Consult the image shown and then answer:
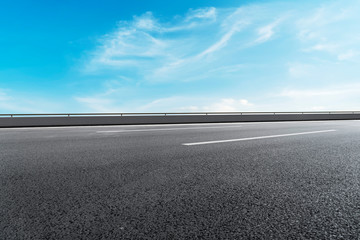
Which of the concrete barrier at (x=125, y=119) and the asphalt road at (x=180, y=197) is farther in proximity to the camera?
the concrete barrier at (x=125, y=119)

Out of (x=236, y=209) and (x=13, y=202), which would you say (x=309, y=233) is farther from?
(x=13, y=202)

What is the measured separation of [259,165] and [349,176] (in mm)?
1160

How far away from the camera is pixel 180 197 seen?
7.95 ft

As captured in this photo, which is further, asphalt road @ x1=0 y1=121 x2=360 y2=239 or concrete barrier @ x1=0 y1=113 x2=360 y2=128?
concrete barrier @ x1=0 y1=113 x2=360 y2=128

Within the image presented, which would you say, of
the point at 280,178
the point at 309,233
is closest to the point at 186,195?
the point at 309,233

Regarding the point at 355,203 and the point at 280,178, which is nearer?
the point at 355,203

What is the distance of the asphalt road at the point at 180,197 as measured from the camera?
1780mm

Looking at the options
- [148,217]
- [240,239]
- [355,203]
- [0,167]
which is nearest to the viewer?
[240,239]

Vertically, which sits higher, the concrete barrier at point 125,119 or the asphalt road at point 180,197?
the concrete barrier at point 125,119

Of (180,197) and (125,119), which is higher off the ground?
(125,119)

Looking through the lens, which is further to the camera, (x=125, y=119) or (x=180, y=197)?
(x=125, y=119)

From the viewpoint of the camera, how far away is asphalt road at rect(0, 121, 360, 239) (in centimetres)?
178

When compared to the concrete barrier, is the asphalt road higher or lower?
lower

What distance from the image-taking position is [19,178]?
3.13 metres
